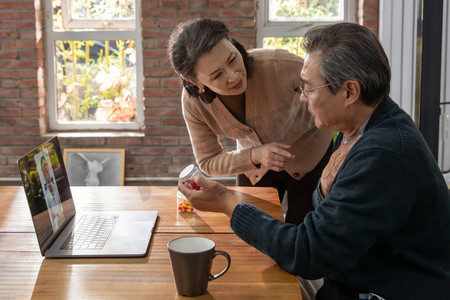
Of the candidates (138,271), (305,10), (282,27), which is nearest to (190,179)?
(138,271)

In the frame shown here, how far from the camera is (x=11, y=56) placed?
135 inches

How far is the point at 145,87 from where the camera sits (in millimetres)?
3455

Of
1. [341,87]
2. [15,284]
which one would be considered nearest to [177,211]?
[15,284]

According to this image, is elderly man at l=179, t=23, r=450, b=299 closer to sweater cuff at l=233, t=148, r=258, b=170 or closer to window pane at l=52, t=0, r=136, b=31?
sweater cuff at l=233, t=148, r=258, b=170

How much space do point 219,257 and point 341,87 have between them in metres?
0.50

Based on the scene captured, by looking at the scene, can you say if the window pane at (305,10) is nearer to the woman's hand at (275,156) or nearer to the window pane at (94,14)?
the window pane at (94,14)

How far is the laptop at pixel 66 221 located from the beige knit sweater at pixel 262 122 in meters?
0.47

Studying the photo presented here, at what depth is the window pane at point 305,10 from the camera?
11.7 feet

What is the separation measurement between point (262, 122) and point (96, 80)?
6.59 ft

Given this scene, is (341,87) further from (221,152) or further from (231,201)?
(221,152)

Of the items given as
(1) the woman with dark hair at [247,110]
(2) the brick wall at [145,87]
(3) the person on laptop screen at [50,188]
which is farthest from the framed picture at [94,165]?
(3) the person on laptop screen at [50,188]

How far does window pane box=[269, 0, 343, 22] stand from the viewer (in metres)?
3.57

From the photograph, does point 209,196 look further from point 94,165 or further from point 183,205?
point 94,165

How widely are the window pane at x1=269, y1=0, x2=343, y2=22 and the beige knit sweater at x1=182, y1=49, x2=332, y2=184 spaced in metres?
1.72
